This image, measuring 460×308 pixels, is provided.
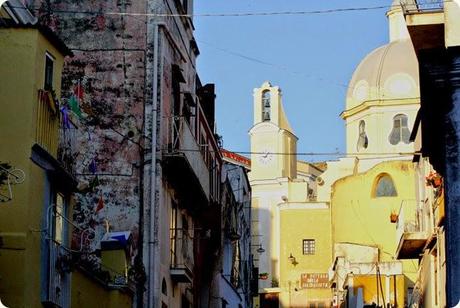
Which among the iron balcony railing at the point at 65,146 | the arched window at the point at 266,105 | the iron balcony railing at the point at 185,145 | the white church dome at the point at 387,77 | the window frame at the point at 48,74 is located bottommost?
the iron balcony railing at the point at 65,146

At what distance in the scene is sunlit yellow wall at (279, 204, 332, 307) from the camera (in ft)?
246

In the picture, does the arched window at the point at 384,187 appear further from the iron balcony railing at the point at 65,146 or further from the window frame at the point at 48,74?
the window frame at the point at 48,74

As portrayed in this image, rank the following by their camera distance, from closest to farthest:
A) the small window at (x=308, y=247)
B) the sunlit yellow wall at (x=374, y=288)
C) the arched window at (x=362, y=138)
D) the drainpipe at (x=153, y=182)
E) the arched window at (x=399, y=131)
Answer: the drainpipe at (x=153, y=182) → the sunlit yellow wall at (x=374, y=288) → the arched window at (x=399, y=131) → the arched window at (x=362, y=138) → the small window at (x=308, y=247)

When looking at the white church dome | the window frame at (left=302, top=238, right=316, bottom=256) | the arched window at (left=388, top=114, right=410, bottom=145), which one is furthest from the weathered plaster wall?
the window frame at (left=302, top=238, right=316, bottom=256)

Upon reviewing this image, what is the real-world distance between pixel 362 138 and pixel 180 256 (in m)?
41.7

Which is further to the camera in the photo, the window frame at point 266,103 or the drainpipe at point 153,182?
the window frame at point 266,103

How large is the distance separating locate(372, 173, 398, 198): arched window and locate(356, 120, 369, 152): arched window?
13.2 feet

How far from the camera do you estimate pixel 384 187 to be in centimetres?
6894

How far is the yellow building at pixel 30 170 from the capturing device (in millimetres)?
16984

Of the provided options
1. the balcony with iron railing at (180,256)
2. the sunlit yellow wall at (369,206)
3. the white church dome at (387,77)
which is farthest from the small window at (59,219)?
the white church dome at (387,77)

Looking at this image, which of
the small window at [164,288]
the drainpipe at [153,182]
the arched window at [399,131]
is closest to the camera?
the drainpipe at [153,182]

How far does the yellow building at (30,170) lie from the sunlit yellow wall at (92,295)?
1422 millimetres

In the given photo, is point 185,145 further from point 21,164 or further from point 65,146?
point 21,164

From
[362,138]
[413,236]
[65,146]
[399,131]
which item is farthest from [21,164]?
[362,138]
